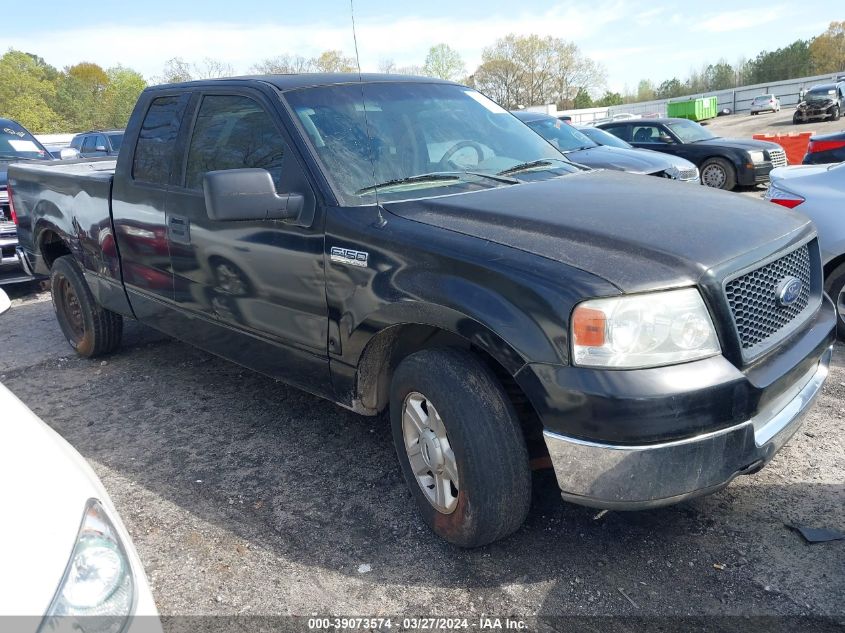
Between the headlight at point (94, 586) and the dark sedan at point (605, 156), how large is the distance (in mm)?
8045

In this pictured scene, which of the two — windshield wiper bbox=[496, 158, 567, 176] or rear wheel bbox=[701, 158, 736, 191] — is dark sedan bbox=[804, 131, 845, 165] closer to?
windshield wiper bbox=[496, 158, 567, 176]

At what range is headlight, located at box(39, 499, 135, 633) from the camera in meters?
1.51

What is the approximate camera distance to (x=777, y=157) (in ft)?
45.5

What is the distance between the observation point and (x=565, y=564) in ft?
9.37

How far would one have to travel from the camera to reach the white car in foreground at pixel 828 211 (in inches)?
191

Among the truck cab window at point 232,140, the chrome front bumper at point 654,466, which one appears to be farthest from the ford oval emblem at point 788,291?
the truck cab window at point 232,140

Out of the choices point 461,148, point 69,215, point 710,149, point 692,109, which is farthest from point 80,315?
point 692,109

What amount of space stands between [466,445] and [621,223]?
103 cm

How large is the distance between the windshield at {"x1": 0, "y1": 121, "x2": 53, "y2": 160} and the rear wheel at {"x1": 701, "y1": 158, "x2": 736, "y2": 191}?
11289 millimetres

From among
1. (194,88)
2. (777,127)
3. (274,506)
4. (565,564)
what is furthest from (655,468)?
(777,127)

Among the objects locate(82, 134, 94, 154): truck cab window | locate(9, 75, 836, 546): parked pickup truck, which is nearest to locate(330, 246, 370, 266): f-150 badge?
locate(9, 75, 836, 546): parked pickup truck

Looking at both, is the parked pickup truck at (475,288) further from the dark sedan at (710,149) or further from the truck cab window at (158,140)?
the dark sedan at (710,149)

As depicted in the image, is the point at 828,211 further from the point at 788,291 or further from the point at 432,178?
the point at 432,178

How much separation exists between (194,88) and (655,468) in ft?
11.0
